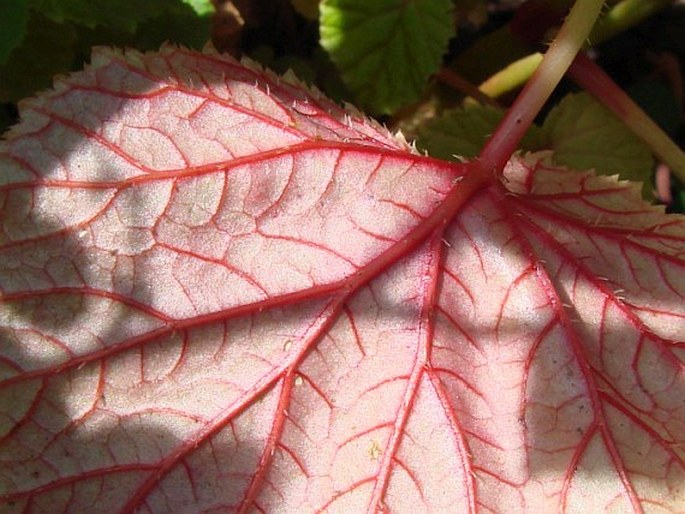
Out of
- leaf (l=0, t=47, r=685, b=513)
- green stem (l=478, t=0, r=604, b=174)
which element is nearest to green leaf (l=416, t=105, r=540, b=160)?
green stem (l=478, t=0, r=604, b=174)

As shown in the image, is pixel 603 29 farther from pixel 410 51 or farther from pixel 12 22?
pixel 12 22

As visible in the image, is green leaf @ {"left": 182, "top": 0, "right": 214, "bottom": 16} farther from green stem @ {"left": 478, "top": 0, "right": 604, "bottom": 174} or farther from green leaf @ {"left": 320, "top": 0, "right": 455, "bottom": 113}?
green stem @ {"left": 478, "top": 0, "right": 604, "bottom": 174}

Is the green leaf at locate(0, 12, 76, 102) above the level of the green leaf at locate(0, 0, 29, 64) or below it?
above

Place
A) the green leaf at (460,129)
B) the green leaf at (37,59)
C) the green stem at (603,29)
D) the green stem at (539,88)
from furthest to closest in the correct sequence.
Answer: the green stem at (603,29) < the green leaf at (460,129) < the green leaf at (37,59) < the green stem at (539,88)

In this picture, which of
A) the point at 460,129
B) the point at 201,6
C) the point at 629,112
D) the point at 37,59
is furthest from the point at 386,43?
the point at 37,59

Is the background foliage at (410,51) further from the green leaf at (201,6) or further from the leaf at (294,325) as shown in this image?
the leaf at (294,325)

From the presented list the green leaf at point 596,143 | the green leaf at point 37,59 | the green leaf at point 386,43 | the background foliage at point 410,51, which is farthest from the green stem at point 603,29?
the green leaf at point 37,59
